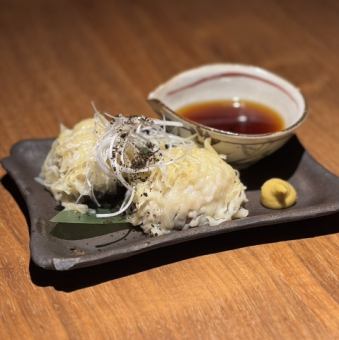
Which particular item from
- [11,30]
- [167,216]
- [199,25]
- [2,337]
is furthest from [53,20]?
[2,337]

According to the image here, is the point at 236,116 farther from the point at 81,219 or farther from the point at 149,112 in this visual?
the point at 81,219

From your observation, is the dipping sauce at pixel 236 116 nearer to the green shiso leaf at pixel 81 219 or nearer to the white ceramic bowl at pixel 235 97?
the white ceramic bowl at pixel 235 97

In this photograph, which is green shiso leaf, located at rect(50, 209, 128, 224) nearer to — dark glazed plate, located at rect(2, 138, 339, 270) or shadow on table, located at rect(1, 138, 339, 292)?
dark glazed plate, located at rect(2, 138, 339, 270)

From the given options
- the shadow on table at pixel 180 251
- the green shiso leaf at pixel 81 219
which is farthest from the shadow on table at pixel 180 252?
the green shiso leaf at pixel 81 219

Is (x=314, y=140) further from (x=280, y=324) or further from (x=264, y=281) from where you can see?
(x=280, y=324)

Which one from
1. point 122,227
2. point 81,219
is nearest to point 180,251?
point 122,227

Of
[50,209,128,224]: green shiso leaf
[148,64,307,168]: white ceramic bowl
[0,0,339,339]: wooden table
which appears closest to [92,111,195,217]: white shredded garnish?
[50,209,128,224]: green shiso leaf

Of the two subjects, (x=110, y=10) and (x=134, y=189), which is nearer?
(x=134, y=189)
